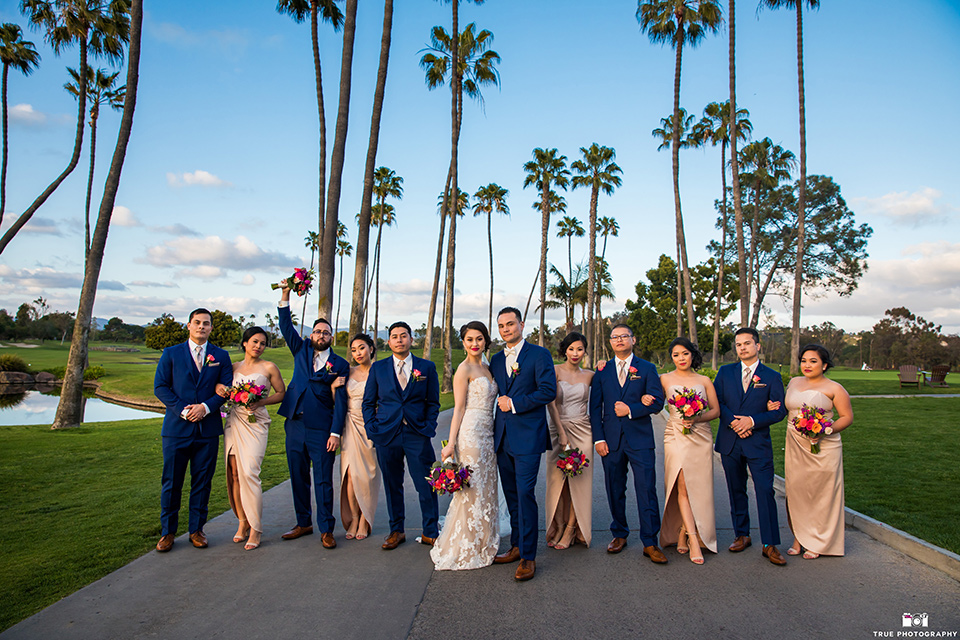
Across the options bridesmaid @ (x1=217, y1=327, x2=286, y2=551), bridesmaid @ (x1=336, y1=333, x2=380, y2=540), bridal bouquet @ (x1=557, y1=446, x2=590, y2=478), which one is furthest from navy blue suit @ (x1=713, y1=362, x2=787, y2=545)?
bridesmaid @ (x1=217, y1=327, x2=286, y2=551)

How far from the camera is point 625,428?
19.0ft

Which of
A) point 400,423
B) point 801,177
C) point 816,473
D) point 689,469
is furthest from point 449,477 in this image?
point 801,177

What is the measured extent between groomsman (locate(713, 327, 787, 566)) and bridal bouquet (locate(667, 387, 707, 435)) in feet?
1.50

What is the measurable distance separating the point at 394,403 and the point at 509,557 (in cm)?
195

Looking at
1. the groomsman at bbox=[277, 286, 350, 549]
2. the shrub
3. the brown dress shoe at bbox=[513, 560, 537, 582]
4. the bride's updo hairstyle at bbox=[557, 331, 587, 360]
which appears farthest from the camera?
the shrub

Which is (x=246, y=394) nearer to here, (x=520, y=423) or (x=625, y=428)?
(x=520, y=423)

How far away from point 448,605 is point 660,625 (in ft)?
5.25

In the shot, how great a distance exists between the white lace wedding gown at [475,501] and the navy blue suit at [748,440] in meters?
2.46

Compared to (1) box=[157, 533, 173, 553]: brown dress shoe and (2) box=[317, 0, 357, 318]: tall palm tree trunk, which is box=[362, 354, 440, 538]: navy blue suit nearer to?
(1) box=[157, 533, 173, 553]: brown dress shoe

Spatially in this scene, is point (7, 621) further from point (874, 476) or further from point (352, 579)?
A: point (874, 476)

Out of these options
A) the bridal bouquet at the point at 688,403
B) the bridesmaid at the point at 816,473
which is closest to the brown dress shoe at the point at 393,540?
the bridal bouquet at the point at 688,403

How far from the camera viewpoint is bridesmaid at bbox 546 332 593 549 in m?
5.91

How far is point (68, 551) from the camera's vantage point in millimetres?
5539

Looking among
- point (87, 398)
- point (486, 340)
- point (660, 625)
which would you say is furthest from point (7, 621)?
point (87, 398)
